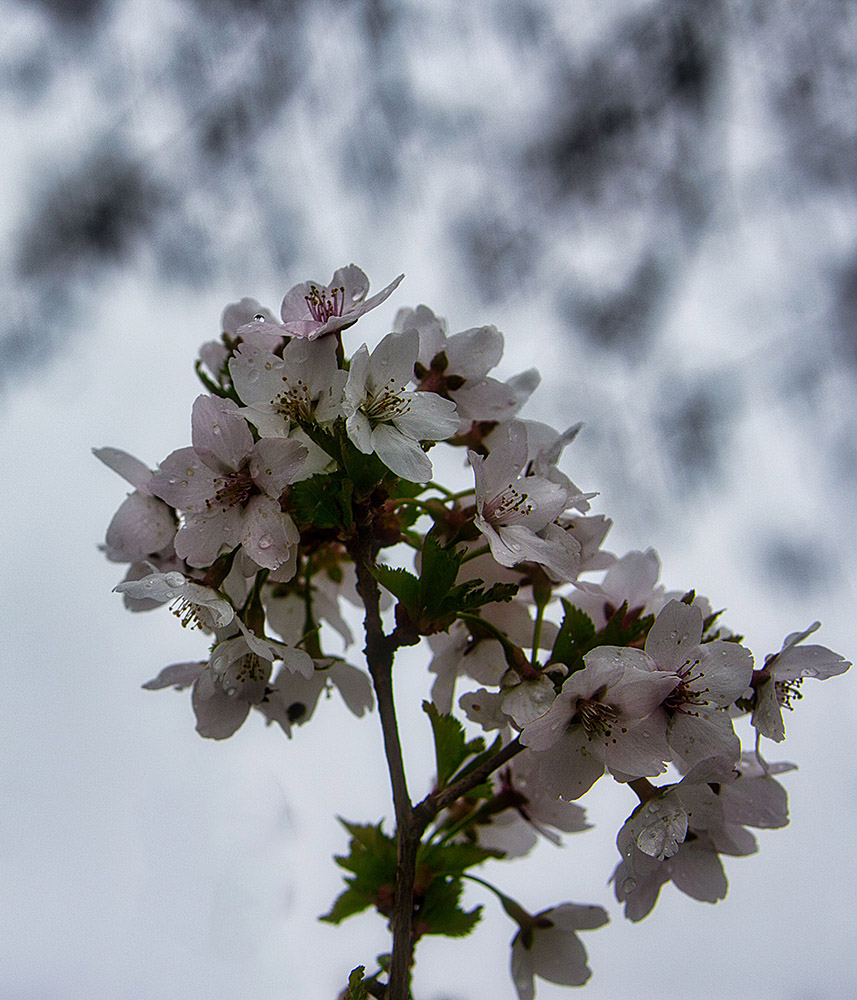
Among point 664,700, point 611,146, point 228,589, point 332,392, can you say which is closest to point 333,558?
point 228,589

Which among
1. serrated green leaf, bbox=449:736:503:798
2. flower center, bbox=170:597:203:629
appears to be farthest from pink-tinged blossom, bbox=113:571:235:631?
serrated green leaf, bbox=449:736:503:798

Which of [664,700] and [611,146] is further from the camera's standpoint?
[611,146]

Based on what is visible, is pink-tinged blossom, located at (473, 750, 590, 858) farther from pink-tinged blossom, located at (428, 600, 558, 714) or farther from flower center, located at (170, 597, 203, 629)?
flower center, located at (170, 597, 203, 629)

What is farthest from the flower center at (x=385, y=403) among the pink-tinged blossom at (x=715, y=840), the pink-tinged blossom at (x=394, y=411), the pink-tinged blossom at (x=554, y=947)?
the pink-tinged blossom at (x=554, y=947)

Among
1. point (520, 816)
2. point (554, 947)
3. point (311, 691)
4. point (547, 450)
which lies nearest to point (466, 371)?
point (547, 450)

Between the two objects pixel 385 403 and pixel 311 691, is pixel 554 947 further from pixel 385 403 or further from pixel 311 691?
pixel 385 403

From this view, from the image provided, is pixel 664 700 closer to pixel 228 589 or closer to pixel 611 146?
pixel 228 589
